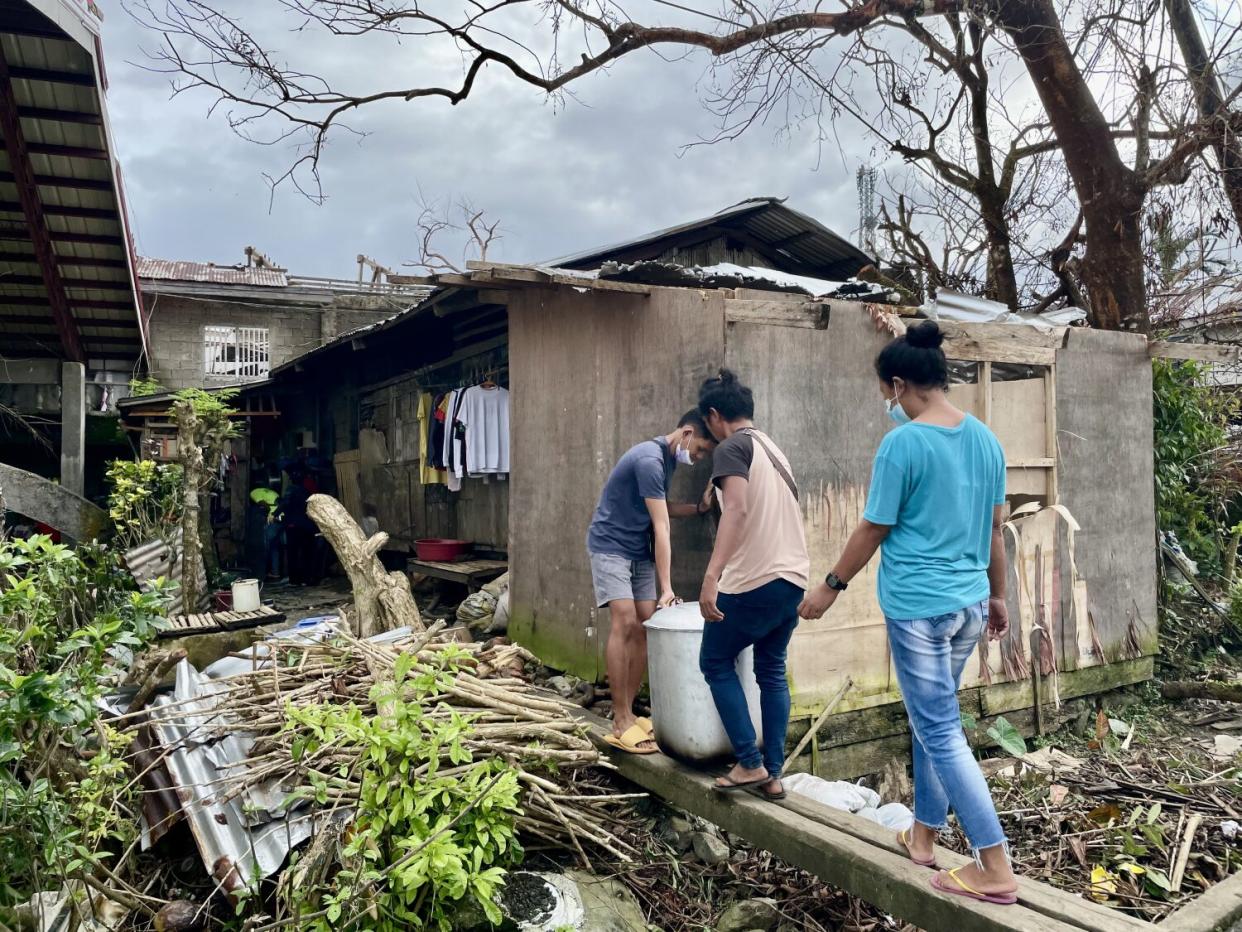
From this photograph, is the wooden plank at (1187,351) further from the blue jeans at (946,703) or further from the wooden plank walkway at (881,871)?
the blue jeans at (946,703)

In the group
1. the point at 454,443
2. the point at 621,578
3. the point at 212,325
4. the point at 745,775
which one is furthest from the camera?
the point at 212,325

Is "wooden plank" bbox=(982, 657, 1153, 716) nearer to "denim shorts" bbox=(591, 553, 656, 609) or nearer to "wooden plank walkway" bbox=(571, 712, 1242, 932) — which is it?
"wooden plank walkway" bbox=(571, 712, 1242, 932)

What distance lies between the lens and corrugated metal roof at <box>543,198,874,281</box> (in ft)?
30.3

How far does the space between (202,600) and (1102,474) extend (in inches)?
372

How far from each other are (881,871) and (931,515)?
1.51 metres

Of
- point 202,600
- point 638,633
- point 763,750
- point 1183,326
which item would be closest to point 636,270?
point 638,633

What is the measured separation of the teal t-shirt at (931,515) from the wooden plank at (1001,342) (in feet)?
10.00

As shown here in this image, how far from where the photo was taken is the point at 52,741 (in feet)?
10.9

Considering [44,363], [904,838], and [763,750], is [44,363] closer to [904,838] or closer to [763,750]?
[763,750]

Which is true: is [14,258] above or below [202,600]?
above

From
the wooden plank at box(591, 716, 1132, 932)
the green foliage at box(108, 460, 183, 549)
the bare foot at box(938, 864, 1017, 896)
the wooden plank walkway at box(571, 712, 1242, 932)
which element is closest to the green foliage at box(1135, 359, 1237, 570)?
the wooden plank walkway at box(571, 712, 1242, 932)

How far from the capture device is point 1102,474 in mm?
7098

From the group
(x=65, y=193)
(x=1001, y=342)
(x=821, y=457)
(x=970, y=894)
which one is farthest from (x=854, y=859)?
(x=65, y=193)

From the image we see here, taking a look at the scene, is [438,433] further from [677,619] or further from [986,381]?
[986,381]
